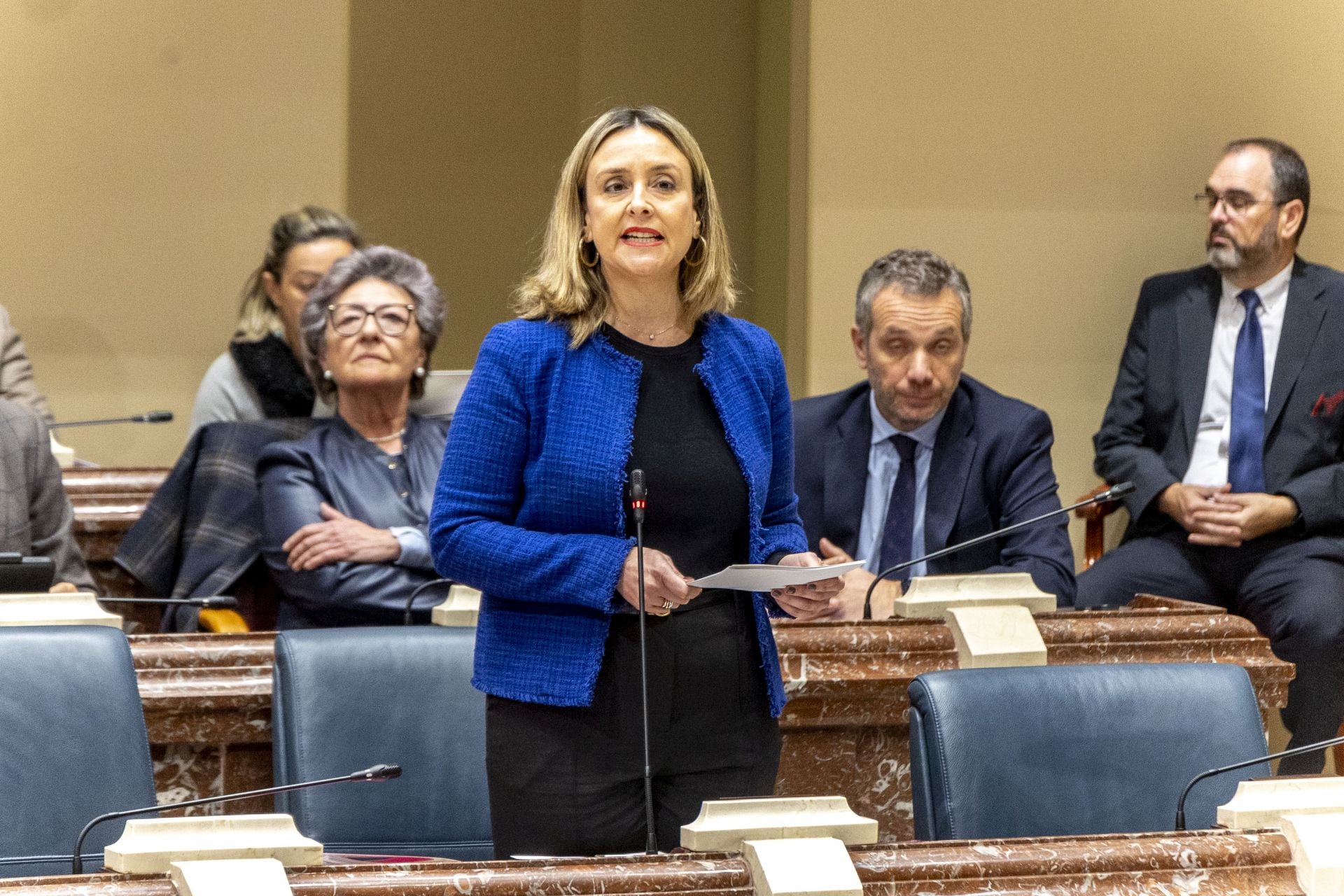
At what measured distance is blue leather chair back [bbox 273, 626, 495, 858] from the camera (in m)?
2.11

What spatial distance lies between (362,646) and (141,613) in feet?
4.00

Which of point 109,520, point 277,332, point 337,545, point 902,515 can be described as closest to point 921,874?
point 337,545

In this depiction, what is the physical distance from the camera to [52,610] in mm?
2119

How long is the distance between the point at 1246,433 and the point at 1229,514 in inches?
10.8

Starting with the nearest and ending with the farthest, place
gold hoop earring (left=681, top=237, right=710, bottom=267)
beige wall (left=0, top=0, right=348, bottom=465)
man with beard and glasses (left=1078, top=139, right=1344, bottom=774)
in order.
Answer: gold hoop earring (left=681, top=237, right=710, bottom=267) → man with beard and glasses (left=1078, top=139, right=1344, bottom=774) → beige wall (left=0, top=0, right=348, bottom=465)

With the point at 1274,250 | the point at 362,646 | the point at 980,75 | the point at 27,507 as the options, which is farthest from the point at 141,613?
the point at 1274,250

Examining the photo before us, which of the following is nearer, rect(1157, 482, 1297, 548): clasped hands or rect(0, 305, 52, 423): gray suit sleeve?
rect(1157, 482, 1297, 548): clasped hands

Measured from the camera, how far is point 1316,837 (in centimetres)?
143

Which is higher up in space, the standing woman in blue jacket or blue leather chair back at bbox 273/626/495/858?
the standing woman in blue jacket

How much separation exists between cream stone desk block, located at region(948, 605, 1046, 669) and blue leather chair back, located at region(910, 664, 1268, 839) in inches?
10.6

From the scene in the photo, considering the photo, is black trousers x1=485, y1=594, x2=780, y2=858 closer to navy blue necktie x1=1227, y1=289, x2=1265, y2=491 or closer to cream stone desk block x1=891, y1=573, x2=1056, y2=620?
cream stone desk block x1=891, y1=573, x2=1056, y2=620

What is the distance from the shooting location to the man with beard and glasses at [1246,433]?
3572 mm

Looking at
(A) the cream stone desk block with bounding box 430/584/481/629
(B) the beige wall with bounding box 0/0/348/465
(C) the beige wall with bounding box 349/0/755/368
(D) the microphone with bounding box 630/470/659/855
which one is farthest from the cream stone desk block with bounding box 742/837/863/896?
(C) the beige wall with bounding box 349/0/755/368

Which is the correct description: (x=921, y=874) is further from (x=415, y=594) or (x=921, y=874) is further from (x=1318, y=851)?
(x=415, y=594)
